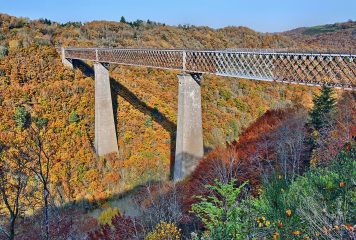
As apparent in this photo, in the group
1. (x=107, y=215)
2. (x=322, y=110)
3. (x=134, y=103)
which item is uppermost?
(x=322, y=110)

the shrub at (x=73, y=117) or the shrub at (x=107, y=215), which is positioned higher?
the shrub at (x=73, y=117)

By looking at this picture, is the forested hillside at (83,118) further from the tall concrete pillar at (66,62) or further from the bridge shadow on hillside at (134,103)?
the tall concrete pillar at (66,62)

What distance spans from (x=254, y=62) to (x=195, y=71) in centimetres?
371

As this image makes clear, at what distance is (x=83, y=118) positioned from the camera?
33375mm

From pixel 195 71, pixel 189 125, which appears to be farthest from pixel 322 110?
pixel 195 71

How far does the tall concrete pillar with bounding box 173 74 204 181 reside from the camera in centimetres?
2031

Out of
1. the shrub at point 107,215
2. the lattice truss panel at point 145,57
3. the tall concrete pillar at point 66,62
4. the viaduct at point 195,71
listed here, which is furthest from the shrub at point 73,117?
the shrub at point 107,215

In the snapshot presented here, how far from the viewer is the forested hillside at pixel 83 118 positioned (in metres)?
24.5

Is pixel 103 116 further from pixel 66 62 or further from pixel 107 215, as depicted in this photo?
pixel 66 62

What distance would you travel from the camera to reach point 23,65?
36156mm

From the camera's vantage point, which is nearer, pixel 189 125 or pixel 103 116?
pixel 189 125

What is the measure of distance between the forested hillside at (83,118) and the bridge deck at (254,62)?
6.54m

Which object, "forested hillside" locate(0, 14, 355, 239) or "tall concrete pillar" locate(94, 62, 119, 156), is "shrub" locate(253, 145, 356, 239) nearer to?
"forested hillside" locate(0, 14, 355, 239)

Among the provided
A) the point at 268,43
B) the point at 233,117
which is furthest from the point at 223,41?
the point at 233,117
